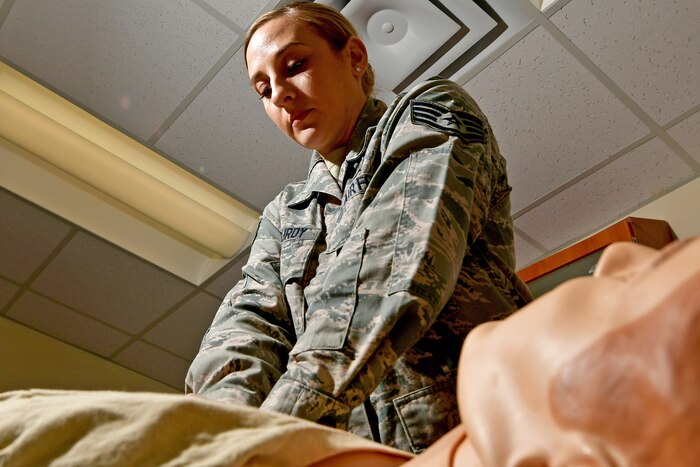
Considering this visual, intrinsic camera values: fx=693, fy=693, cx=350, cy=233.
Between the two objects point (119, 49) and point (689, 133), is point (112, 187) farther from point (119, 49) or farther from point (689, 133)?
point (689, 133)

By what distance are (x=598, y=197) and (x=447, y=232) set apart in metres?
1.87

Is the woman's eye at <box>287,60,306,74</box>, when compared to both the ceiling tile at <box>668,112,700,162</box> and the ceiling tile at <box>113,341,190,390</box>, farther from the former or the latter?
the ceiling tile at <box>113,341,190,390</box>

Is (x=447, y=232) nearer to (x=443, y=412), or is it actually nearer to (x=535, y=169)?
(x=443, y=412)

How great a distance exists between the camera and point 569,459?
0.22 m

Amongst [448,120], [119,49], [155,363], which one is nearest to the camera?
[448,120]

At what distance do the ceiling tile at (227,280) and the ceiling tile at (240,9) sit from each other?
1074 millimetres

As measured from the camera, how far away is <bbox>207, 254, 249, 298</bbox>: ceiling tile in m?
2.85

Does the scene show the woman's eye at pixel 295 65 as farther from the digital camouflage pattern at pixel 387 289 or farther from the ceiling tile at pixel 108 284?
the ceiling tile at pixel 108 284

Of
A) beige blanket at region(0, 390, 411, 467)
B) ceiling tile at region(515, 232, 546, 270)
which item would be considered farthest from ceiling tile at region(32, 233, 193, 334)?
beige blanket at region(0, 390, 411, 467)

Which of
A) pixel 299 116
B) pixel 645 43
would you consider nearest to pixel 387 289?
pixel 299 116

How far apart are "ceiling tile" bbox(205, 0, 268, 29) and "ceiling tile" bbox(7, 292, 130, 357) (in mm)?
1816

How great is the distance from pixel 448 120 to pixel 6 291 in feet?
9.25

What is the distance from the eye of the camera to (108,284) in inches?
118

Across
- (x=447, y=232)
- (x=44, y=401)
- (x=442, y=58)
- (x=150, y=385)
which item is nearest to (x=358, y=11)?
(x=442, y=58)
